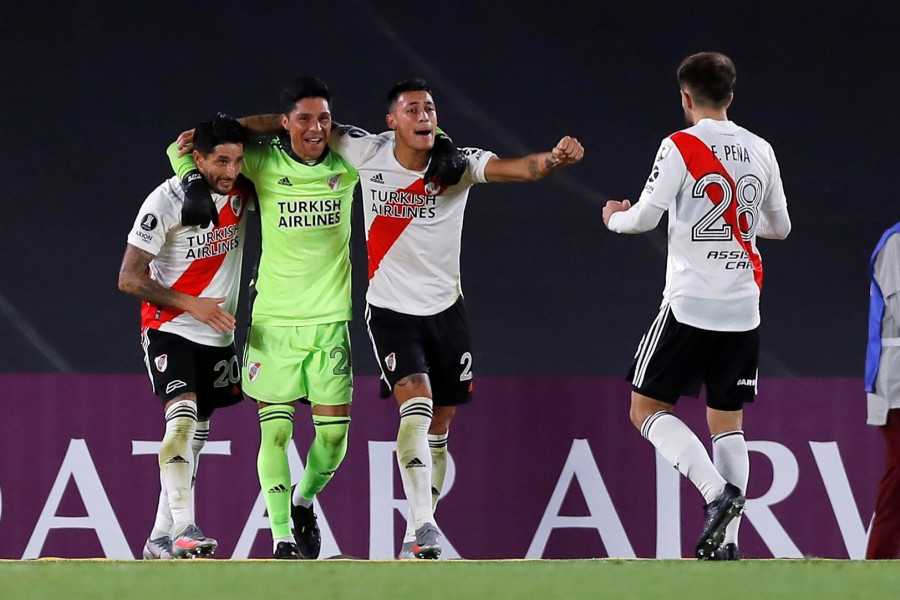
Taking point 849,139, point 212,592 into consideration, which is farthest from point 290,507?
point 849,139

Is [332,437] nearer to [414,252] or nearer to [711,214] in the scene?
[414,252]

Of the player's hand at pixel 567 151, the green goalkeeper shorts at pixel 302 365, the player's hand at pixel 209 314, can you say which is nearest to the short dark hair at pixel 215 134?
the player's hand at pixel 209 314

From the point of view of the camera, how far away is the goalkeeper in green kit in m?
5.81

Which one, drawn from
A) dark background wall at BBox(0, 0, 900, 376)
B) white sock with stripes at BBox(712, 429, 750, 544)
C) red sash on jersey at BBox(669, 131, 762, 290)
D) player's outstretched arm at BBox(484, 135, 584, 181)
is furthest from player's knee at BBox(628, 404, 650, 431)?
dark background wall at BBox(0, 0, 900, 376)

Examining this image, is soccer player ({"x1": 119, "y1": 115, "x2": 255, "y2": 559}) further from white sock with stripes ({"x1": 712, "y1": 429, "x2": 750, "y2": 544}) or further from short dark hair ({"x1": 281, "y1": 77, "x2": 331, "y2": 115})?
white sock with stripes ({"x1": 712, "y1": 429, "x2": 750, "y2": 544})

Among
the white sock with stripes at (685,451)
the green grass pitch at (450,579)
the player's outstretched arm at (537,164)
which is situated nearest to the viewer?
the green grass pitch at (450,579)

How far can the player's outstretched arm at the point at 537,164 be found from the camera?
17.5ft

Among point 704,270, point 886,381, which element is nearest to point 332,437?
point 704,270

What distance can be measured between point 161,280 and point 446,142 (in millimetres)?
1211

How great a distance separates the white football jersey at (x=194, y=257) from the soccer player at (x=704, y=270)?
1524mm

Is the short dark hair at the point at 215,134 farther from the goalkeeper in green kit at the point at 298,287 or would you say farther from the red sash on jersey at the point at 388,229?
the red sash on jersey at the point at 388,229

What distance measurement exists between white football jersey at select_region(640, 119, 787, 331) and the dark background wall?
2.95 metres

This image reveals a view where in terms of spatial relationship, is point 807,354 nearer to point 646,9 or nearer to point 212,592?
point 646,9

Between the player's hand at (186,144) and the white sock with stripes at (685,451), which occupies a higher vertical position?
the player's hand at (186,144)
